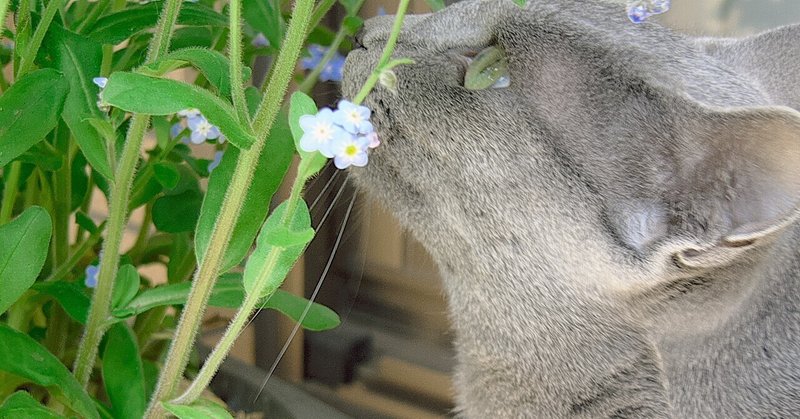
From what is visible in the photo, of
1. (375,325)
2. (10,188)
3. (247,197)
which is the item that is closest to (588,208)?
(247,197)

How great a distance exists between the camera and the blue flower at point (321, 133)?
36 centimetres

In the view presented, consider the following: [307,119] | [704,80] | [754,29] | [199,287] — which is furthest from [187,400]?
[754,29]

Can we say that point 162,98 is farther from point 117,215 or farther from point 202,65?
point 117,215

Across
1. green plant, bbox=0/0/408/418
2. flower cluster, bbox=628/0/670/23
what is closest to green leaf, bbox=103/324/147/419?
green plant, bbox=0/0/408/418

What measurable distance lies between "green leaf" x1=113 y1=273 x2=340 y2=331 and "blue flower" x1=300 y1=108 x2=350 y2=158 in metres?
0.21

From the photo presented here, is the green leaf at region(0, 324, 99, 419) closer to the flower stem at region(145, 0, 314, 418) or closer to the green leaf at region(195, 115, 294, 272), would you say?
the flower stem at region(145, 0, 314, 418)

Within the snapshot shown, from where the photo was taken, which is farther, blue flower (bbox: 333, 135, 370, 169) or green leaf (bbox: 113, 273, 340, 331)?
green leaf (bbox: 113, 273, 340, 331)

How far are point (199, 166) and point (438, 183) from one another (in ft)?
1.08

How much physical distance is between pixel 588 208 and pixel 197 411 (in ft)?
1.07

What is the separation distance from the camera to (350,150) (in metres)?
0.37

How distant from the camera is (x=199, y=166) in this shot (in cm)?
84

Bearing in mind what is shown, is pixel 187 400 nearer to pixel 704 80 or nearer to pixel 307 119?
pixel 307 119

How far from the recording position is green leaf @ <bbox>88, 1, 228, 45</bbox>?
0.59m

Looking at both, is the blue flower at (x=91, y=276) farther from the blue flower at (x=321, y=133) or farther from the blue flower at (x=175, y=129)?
the blue flower at (x=321, y=133)
